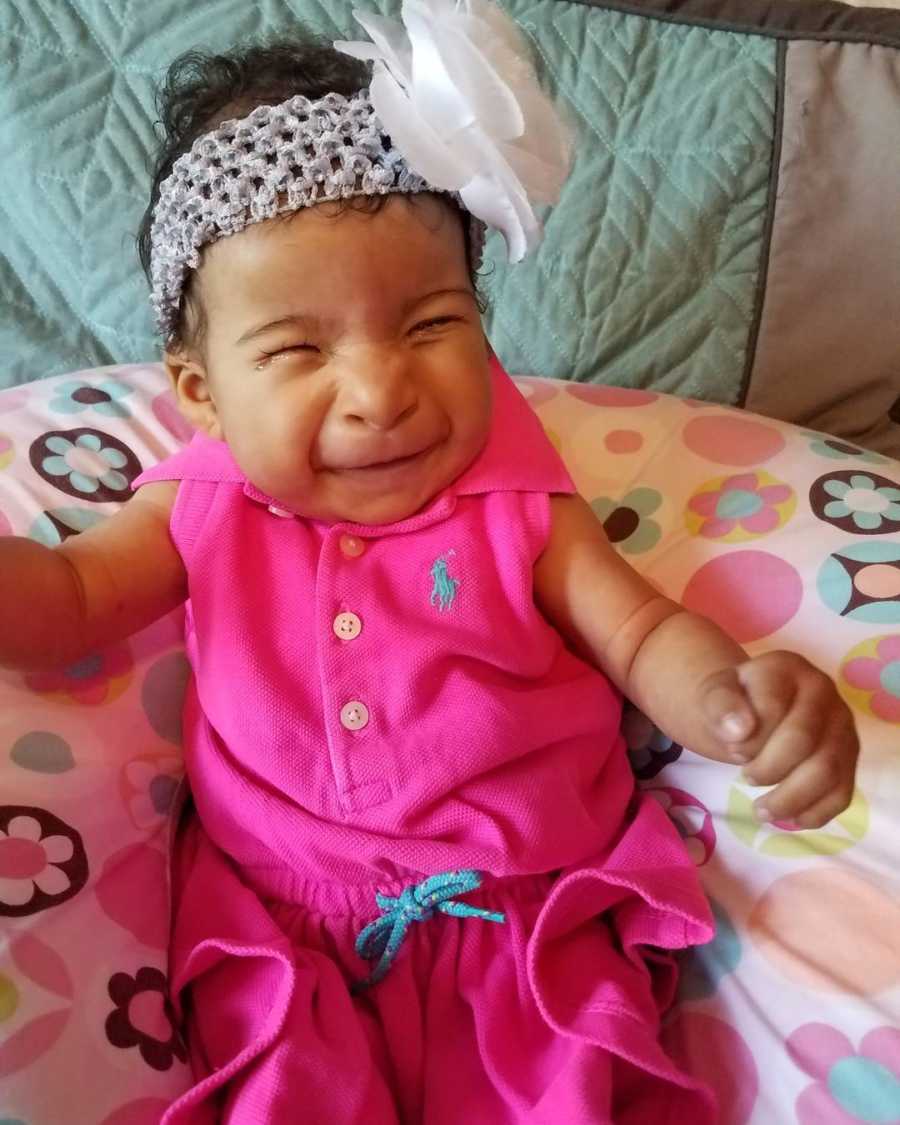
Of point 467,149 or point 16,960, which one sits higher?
point 467,149

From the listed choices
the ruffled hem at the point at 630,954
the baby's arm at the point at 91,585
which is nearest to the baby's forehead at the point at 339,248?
the baby's arm at the point at 91,585

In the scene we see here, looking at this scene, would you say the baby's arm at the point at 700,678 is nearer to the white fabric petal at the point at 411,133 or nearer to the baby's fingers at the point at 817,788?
the baby's fingers at the point at 817,788

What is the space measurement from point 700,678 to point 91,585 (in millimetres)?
455

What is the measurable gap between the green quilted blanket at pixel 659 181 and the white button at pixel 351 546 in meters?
0.51

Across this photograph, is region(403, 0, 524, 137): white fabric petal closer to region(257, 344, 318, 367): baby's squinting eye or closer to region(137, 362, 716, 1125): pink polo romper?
region(257, 344, 318, 367): baby's squinting eye

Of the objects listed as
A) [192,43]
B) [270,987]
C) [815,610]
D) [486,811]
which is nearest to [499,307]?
[192,43]

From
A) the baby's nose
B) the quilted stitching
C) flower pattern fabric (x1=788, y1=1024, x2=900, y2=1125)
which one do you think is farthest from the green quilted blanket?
flower pattern fabric (x1=788, y1=1024, x2=900, y2=1125)

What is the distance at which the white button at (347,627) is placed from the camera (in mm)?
840

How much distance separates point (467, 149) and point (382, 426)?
192mm

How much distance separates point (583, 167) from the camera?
126 cm

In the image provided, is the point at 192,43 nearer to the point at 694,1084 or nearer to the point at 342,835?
the point at 342,835

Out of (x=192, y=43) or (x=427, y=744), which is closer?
(x=427, y=744)

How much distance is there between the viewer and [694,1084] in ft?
2.43

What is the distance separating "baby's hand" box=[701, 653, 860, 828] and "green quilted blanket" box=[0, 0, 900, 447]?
67cm
